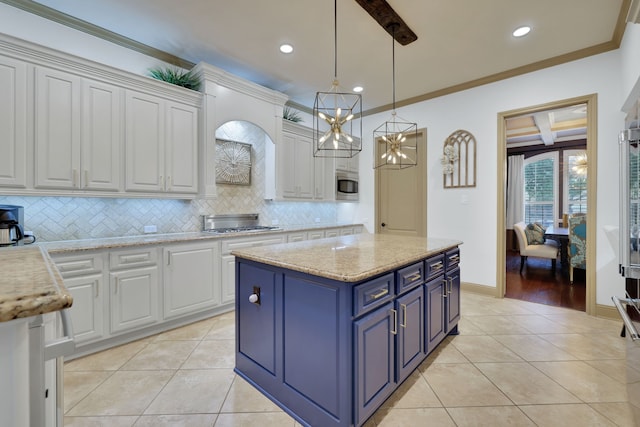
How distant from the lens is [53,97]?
2314 millimetres

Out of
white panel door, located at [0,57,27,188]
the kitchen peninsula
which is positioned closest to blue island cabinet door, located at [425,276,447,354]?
the kitchen peninsula

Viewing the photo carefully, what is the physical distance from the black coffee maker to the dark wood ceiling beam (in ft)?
9.87

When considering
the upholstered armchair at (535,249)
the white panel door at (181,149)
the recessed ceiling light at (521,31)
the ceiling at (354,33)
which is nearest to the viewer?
the ceiling at (354,33)

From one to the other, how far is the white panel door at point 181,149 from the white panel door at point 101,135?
0.44 metres

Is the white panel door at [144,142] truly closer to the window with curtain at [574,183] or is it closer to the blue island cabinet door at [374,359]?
the blue island cabinet door at [374,359]

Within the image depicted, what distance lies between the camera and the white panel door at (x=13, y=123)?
6.95 ft

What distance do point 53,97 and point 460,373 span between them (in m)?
3.79

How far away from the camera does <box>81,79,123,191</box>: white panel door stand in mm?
2475

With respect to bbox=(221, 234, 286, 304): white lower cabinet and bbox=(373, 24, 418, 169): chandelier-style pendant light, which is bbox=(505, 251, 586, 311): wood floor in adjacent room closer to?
bbox=(373, 24, 418, 169): chandelier-style pendant light

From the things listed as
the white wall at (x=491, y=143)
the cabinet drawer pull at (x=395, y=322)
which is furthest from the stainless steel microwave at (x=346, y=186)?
the cabinet drawer pull at (x=395, y=322)

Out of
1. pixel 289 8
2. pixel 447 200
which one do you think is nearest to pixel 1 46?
pixel 289 8

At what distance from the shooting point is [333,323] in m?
1.48

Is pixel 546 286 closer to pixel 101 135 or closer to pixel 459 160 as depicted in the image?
pixel 459 160

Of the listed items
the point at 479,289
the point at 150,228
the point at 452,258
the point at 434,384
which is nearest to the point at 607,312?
the point at 479,289
